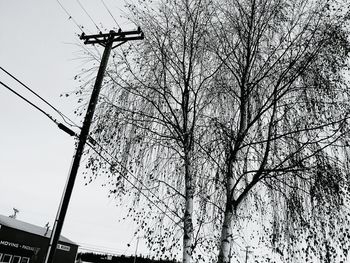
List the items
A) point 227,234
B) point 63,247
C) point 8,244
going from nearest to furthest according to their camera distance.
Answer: point 227,234 → point 8,244 → point 63,247

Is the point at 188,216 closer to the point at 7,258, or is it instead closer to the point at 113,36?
the point at 113,36

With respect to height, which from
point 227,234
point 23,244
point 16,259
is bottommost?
point 16,259

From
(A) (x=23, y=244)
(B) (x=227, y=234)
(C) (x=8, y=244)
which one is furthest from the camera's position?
(A) (x=23, y=244)

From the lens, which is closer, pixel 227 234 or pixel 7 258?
pixel 227 234

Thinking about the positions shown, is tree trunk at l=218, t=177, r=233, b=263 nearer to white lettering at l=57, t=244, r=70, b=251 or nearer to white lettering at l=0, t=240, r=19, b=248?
white lettering at l=0, t=240, r=19, b=248

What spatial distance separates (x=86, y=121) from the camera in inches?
257

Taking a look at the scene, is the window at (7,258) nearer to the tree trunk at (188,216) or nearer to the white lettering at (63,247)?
the white lettering at (63,247)

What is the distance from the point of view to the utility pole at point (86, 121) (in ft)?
18.6

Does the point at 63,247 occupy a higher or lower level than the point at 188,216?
lower

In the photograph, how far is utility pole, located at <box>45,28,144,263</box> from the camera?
567 cm

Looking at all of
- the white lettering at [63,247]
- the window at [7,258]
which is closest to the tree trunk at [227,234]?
the window at [7,258]

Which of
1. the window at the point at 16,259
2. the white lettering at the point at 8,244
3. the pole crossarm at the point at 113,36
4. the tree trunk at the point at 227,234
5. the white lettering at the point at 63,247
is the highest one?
the pole crossarm at the point at 113,36

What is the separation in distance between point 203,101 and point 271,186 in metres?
2.63

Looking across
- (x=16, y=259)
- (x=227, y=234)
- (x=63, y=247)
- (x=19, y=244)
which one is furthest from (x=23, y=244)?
(x=227, y=234)
